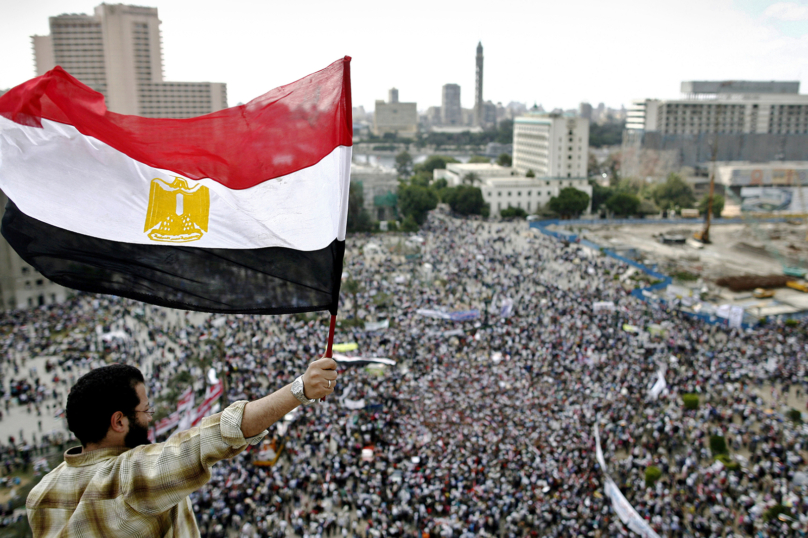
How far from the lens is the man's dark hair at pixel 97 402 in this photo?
6.35 ft

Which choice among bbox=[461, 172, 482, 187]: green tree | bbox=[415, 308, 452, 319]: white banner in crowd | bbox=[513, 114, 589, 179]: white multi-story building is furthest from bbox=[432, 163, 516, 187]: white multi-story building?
bbox=[415, 308, 452, 319]: white banner in crowd

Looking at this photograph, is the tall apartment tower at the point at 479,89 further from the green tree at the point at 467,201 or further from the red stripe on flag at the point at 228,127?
the red stripe on flag at the point at 228,127

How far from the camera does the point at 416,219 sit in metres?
45.1

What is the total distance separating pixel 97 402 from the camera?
6.40ft

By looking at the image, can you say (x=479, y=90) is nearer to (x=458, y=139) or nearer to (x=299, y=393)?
(x=458, y=139)

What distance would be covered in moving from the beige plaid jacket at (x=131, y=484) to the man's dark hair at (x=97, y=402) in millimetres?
84

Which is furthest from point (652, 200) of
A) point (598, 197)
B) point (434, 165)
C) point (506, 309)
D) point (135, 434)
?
point (135, 434)

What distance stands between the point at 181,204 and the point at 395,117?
163m

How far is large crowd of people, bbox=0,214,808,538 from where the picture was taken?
10422mm

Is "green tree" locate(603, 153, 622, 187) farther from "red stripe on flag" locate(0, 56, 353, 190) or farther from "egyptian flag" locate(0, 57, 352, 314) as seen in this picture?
"egyptian flag" locate(0, 57, 352, 314)

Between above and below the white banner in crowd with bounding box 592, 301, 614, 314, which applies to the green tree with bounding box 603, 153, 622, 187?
above

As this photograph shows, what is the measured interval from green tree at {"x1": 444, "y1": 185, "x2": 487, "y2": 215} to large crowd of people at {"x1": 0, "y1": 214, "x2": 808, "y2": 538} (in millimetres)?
24621

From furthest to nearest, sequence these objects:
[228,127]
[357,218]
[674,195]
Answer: [674,195], [357,218], [228,127]

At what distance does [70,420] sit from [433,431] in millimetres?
11702
